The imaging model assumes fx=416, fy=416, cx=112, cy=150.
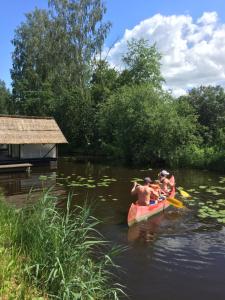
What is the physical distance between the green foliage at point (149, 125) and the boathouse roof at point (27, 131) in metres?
5.53

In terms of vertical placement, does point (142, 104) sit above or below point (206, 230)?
above

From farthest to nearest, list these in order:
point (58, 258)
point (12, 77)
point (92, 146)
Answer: point (12, 77)
point (92, 146)
point (58, 258)

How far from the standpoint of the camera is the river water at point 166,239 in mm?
8891

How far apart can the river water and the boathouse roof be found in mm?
6872

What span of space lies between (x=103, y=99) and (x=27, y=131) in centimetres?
1413

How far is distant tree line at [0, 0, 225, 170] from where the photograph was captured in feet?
103

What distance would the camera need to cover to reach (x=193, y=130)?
3153cm

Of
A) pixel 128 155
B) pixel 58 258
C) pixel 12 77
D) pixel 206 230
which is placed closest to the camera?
pixel 58 258

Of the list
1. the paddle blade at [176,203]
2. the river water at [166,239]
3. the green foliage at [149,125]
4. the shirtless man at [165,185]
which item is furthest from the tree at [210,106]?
the paddle blade at [176,203]

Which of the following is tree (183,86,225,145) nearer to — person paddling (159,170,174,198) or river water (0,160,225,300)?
river water (0,160,225,300)

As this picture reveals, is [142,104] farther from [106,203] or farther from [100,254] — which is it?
[100,254]

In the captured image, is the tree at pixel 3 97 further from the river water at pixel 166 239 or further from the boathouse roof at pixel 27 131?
the river water at pixel 166 239

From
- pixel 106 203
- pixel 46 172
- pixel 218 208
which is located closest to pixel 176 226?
pixel 218 208

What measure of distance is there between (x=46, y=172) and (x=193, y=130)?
11.5 m
